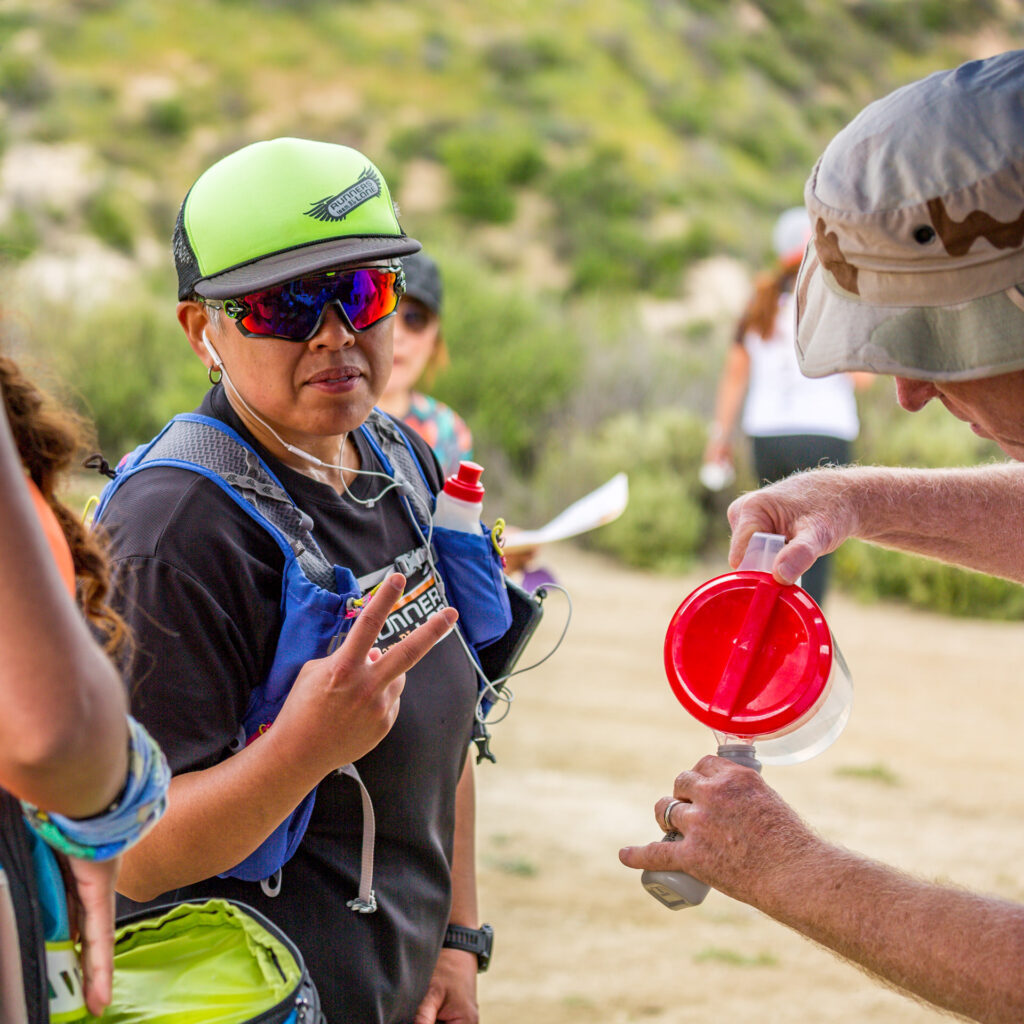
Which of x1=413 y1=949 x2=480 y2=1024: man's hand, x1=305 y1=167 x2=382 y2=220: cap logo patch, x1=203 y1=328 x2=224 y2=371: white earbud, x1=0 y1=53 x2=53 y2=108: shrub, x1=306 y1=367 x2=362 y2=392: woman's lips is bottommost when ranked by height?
x1=413 y1=949 x2=480 y2=1024: man's hand

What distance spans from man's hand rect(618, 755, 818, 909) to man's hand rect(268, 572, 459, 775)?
0.42m

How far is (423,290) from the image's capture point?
12.9 feet

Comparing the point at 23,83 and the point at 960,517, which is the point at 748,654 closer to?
the point at 960,517

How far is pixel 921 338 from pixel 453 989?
4.54ft

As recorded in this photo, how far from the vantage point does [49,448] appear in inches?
49.7

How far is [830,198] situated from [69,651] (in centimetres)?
117

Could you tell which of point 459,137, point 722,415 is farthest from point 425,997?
point 459,137

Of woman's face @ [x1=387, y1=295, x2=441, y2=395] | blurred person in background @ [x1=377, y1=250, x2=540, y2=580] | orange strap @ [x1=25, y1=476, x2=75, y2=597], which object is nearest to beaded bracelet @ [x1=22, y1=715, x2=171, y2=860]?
orange strap @ [x1=25, y1=476, x2=75, y2=597]

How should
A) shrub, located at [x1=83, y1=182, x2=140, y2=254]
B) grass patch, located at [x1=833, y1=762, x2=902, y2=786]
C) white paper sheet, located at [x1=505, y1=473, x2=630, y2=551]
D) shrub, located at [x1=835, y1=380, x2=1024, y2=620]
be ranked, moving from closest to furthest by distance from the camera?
1. white paper sheet, located at [x1=505, y1=473, x2=630, y2=551]
2. grass patch, located at [x1=833, y1=762, x2=902, y2=786]
3. shrub, located at [x1=835, y1=380, x2=1024, y2=620]
4. shrub, located at [x1=83, y1=182, x2=140, y2=254]

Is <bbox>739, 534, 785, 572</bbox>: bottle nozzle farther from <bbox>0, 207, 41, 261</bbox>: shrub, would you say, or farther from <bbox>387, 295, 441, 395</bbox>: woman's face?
<bbox>0, 207, 41, 261</bbox>: shrub

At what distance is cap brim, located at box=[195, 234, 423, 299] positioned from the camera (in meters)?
1.82

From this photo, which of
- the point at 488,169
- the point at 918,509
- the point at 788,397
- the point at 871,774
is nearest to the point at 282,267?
the point at 918,509

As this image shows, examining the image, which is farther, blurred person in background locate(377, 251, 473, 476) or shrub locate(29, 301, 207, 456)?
shrub locate(29, 301, 207, 456)

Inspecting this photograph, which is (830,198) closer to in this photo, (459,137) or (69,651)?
(69,651)
